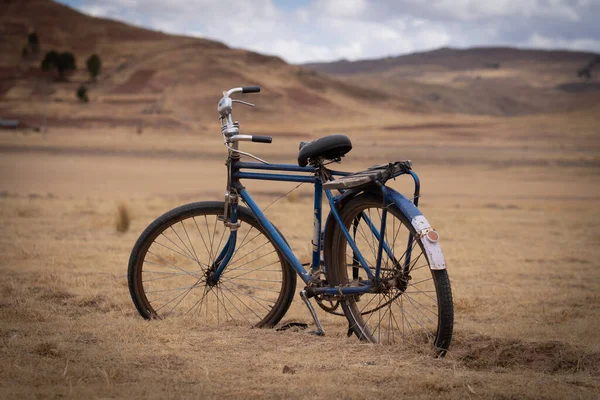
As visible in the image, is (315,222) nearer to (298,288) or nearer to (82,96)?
(298,288)

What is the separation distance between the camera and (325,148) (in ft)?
13.6

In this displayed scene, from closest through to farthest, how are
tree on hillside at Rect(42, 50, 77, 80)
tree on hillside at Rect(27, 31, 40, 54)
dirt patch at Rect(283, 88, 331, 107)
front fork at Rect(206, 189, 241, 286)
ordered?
front fork at Rect(206, 189, 241, 286)
dirt patch at Rect(283, 88, 331, 107)
tree on hillside at Rect(42, 50, 77, 80)
tree on hillside at Rect(27, 31, 40, 54)

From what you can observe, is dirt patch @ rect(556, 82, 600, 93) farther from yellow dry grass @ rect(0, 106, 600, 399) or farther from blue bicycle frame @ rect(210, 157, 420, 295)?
blue bicycle frame @ rect(210, 157, 420, 295)

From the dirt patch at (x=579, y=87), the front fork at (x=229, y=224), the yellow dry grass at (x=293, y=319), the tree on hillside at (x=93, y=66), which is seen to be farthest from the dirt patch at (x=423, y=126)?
the dirt patch at (x=579, y=87)

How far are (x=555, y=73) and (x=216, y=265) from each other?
13995 centimetres

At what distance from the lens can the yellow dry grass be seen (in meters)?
3.35

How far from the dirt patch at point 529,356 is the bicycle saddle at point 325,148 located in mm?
1358

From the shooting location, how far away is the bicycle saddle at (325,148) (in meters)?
4.15

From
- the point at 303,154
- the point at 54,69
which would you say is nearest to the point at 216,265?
the point at 303,154

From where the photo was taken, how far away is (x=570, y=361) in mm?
4023

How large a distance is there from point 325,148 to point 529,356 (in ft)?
5.47

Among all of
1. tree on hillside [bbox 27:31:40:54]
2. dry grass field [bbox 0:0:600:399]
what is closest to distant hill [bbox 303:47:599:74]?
tree on hillside [bbox 27:31:40:54]

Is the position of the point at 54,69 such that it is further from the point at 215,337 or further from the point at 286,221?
the point at 215,337

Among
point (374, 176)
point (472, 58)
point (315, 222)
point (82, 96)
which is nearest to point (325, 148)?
point (374, 176)
